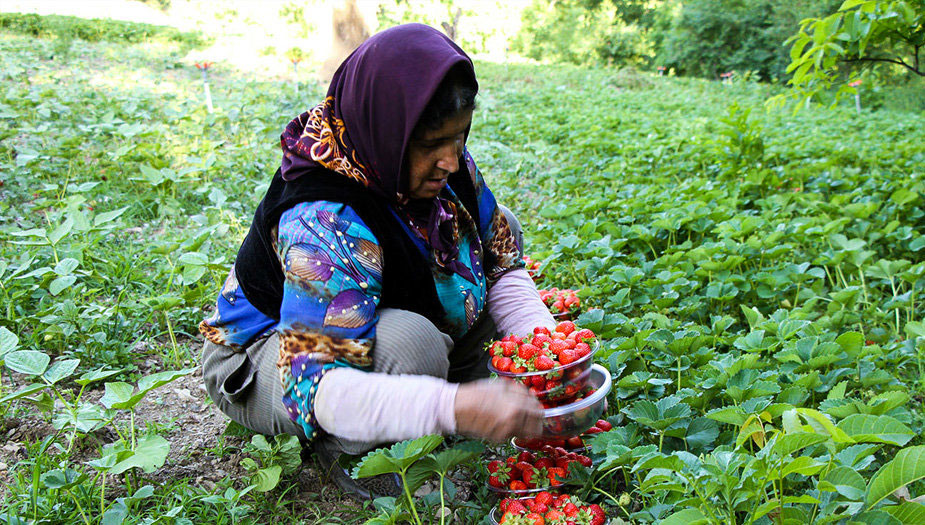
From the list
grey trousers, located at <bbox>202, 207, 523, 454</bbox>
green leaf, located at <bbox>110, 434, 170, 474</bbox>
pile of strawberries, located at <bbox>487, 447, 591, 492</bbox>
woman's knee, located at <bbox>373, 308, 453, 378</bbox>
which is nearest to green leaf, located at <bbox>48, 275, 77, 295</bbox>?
grey trousers, located at <bbox>202, 207, 523, 454</bbox>

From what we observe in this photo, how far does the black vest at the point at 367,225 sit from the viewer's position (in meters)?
1.63

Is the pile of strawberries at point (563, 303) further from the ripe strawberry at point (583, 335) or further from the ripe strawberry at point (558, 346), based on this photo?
the ripe strawberry at point (558, 346)

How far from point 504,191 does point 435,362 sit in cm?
326

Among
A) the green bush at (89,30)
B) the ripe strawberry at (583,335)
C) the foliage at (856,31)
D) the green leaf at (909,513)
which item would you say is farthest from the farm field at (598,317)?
the green bush at (89,30)

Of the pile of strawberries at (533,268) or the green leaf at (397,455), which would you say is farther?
the pile of strawberries at (533,268)

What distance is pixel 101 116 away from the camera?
5414 mm

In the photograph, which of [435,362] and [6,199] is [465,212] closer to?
[435,362]

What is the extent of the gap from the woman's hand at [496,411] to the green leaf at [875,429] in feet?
1.94

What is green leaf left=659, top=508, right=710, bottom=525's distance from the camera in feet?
4.03

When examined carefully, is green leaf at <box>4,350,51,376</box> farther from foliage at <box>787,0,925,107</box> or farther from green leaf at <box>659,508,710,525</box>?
foliage at <box>787,0,925,107</box>

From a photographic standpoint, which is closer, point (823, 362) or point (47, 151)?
point (823, 362)

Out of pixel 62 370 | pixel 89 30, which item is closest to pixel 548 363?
pixel 62 370

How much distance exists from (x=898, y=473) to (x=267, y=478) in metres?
1.39

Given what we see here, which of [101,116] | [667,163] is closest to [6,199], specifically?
[101,116]
